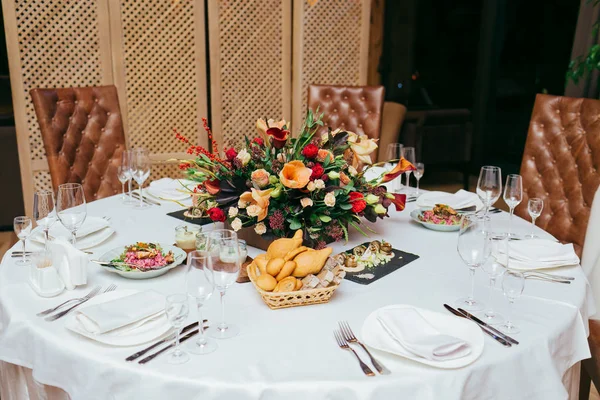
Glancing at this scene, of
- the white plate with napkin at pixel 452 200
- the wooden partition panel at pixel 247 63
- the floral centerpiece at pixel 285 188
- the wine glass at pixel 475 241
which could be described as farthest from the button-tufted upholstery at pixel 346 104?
the wine glass at pixel 475 241

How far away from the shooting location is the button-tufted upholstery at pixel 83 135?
2.84m

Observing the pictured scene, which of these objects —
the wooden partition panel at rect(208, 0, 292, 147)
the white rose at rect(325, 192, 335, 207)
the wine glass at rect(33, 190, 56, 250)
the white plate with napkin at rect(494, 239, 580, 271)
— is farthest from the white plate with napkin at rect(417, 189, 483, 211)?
the wooden partition panel at rect(208, 0, 292, 147)

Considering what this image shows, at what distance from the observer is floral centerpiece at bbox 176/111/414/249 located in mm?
1649

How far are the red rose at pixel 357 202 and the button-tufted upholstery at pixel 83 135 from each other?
1.68 meters

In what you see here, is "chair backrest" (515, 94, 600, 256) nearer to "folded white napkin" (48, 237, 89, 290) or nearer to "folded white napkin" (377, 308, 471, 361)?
"folded white napkin" (377, 308, 471, 361)

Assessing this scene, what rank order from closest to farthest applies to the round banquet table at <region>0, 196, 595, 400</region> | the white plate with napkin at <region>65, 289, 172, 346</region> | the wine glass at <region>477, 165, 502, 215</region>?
1. the round banquet table at <region>0, 196, 595, 400</region>
2. the white plate with napkin at <region>65, 289, 172, 346</region>
3. the wine glass at <region>477, 165, 502, 215</region>

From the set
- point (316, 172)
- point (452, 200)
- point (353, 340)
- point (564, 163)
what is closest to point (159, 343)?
point (353, 340)

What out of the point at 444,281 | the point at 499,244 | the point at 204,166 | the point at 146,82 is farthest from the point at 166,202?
the point at 146,82

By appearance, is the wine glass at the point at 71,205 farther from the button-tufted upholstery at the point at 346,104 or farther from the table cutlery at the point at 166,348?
the button-tufted upholstery at the point at 346,104

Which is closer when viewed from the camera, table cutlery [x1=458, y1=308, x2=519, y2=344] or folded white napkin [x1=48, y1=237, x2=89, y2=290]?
table cutlery [x1=458, y1=308, x2=519, y2=344]

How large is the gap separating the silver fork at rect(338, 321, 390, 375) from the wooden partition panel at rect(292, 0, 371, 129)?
311 centimetres

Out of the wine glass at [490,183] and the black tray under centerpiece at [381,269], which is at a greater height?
the wine glass at [490,183]

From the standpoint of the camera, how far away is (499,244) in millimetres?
1414

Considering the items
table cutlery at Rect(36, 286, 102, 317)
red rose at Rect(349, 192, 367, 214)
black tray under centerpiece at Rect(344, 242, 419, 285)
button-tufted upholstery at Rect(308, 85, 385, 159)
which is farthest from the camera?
button-tufted upholstery at Rect(308, 85, 385, 159)
